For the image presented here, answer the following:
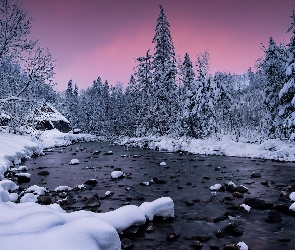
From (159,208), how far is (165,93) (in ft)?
98.6

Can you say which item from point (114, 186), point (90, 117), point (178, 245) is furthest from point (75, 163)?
point (90, 117)

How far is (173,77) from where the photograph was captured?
1430 inches

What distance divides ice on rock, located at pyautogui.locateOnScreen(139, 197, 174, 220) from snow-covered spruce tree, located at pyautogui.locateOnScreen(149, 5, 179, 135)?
93.2ft

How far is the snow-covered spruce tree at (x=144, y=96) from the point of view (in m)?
37.1

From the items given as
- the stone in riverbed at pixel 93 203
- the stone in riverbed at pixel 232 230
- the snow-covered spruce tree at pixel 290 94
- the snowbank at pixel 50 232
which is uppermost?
the snow-covered spruce tree at pixel 290 94

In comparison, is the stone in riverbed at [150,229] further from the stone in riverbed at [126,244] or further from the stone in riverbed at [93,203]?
the stone in riverbed at [93,203]

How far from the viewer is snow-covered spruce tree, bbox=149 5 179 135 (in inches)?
1373

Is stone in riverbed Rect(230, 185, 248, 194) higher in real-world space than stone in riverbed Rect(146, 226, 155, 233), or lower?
higher

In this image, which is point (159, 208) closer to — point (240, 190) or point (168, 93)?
point (240, 190)

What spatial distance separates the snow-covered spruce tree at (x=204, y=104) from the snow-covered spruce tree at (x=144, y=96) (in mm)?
7513

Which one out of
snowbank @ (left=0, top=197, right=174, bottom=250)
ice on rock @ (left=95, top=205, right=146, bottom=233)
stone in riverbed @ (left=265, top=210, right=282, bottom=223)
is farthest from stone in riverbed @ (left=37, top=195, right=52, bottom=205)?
stone in riverbed @ (left=265, top=210, right=282, bottom=223)

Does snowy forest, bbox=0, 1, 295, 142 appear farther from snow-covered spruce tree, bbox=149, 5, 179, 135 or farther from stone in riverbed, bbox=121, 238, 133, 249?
stone in riverbed, bbox=121, 238, 133, 249

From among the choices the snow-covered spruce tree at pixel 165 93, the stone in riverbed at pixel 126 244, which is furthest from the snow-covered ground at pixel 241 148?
the stone in riverbed at pixel 126 244

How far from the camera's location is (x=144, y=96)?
4006 centimetres
